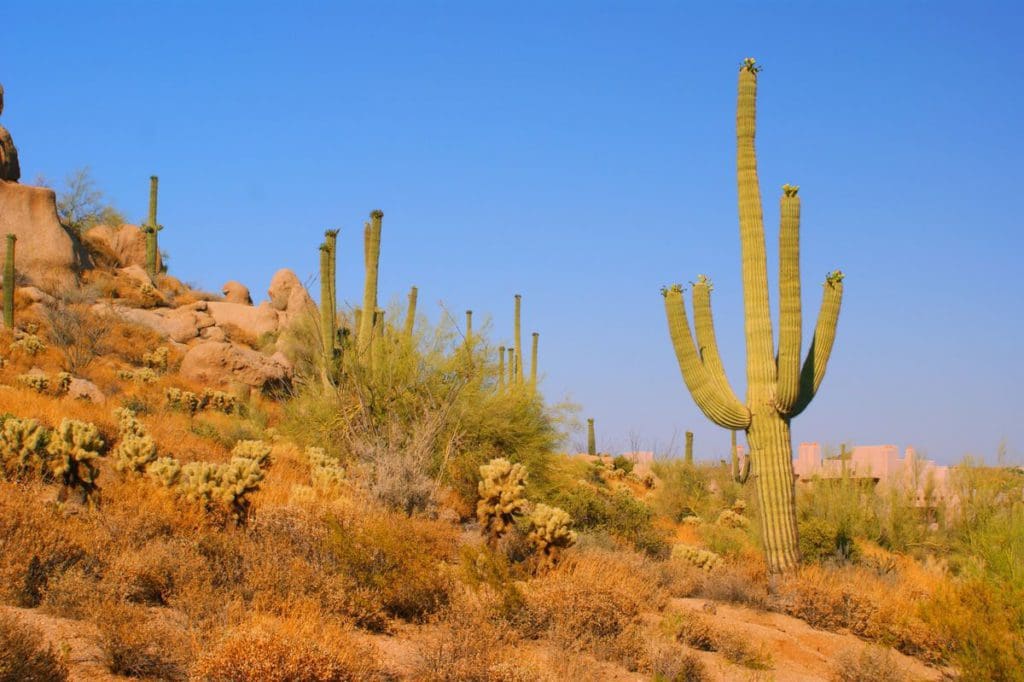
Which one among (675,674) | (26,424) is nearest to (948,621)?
(675,674)

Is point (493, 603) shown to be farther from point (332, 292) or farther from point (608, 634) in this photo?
point (332, 292)

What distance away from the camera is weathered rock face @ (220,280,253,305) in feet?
136

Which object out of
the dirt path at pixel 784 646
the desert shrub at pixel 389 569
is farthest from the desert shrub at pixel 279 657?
the dirt path at pixel 784 646

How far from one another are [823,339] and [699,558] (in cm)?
403

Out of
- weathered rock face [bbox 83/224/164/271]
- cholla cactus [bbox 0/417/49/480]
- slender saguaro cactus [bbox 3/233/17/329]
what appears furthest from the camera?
weathered rock face [bbox 83/224/164/271]

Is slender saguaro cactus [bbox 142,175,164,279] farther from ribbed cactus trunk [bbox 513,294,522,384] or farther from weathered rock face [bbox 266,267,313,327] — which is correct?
ribbed cactus trunk [bbox 513,294,522,384]

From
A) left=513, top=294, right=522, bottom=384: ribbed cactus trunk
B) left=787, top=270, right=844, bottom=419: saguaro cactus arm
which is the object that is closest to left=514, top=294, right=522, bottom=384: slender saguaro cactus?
left=513, top=294, right=522, bottom=384: ribbed cactus trunk

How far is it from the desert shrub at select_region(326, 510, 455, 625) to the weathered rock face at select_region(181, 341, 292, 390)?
1851cm

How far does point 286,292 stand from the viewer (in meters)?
41.5

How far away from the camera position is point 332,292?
22.0 meters

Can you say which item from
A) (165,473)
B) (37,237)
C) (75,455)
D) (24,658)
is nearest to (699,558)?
(165,473)

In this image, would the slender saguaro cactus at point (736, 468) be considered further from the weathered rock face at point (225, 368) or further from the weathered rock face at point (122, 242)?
the weathered rock face at point (122, 242)

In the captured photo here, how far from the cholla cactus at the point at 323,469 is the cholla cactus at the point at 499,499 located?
9.33ft

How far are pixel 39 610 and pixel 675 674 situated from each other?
536cm
